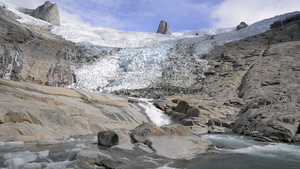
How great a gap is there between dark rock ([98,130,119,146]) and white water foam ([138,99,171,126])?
340 inches

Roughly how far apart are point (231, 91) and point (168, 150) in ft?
48.6

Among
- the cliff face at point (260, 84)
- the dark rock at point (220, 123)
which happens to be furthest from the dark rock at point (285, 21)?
the dark rock at point (220, 123)

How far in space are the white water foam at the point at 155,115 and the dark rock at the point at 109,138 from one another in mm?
8631

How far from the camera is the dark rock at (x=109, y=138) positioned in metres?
6.59

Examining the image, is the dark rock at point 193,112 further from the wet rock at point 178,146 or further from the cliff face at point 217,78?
the wet rock at point 178,146

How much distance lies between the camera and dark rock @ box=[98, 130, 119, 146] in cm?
659

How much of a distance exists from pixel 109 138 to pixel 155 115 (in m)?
9.54

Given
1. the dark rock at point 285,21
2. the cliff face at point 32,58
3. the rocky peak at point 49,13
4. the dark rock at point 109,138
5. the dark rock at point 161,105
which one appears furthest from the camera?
the rocky peak at point 49,13

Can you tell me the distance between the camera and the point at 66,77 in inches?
973

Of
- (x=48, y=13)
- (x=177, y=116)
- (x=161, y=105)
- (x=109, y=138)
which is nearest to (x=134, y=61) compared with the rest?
(x=161, y=105)

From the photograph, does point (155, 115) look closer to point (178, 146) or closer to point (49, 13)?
point (178, 146)

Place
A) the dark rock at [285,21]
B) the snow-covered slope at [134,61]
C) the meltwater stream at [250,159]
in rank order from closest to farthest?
1. the meltwater stream at [250,159]
2. the snow-covered slope at [134,61]
3. the dark rock at [285,21]

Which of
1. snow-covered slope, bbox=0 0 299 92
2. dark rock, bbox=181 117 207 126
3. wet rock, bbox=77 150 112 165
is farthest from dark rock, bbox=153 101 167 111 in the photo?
wet rock, bbox=77 150 112 165

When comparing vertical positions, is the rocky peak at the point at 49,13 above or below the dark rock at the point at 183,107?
above
